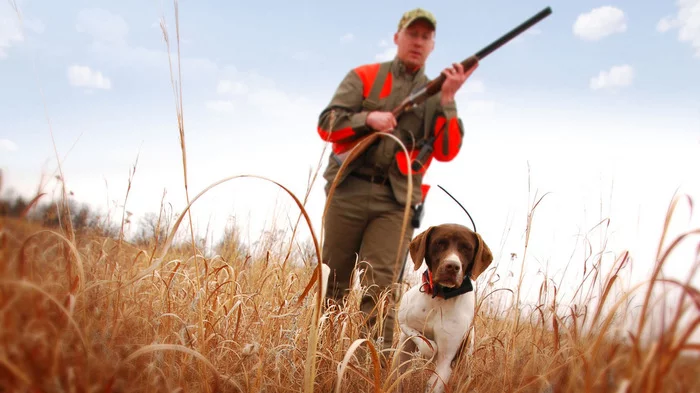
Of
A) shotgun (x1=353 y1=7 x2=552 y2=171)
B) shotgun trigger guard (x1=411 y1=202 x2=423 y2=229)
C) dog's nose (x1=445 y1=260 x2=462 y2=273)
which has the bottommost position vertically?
dog's nose (x1=445 y1=260 x2=462 y2=273)

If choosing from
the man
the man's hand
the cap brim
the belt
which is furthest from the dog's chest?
the cap brim

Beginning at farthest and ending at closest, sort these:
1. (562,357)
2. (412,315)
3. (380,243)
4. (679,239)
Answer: (380,243) < (412,315) < (562,357) < (679,239)

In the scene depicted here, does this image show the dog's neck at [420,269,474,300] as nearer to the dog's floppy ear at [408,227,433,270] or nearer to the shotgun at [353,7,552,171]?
the dog's floppy ear at [408,227,433,270]

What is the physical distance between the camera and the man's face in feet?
14.4

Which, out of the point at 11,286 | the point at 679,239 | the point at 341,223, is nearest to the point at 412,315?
the point at 341,223

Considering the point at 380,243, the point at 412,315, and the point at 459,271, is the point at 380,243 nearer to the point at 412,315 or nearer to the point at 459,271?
the point at 412,315

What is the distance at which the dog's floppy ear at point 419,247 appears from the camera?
3.08 m

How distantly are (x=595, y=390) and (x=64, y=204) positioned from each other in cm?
174

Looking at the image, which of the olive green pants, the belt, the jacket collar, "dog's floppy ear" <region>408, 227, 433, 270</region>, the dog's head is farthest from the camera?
the jacket collar

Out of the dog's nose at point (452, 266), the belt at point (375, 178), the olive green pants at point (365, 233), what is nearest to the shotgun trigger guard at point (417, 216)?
the olive green pants at point (365, 233)

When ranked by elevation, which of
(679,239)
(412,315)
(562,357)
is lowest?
(412,315)

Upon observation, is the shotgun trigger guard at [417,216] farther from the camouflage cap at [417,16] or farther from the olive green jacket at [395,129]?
the camouflage cap at [417,16]

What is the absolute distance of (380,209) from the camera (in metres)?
4.09

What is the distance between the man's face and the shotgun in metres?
0.37
